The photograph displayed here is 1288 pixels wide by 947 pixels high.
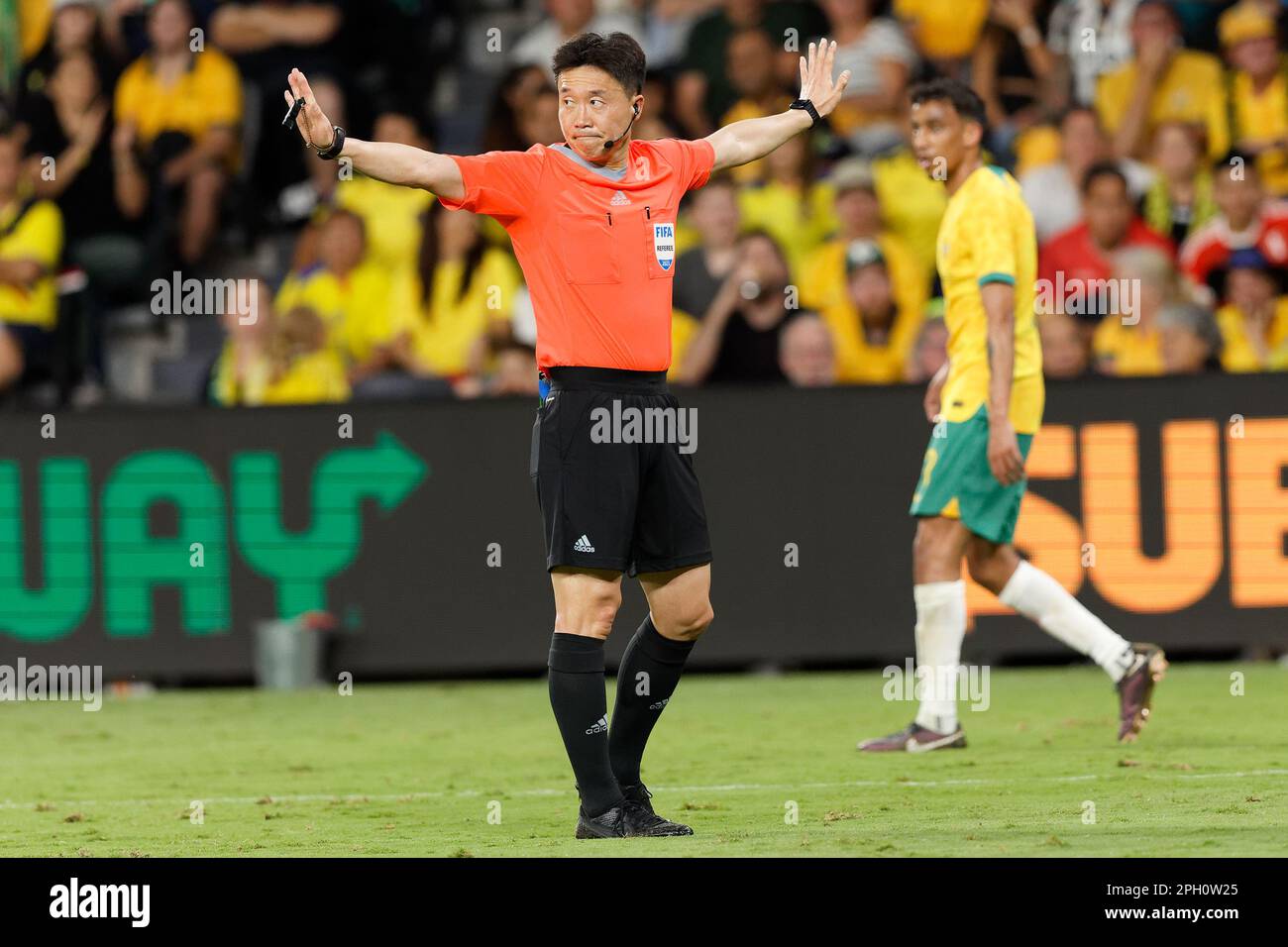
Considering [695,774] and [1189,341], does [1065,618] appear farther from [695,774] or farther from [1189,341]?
[1189,341]

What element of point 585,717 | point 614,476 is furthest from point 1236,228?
point 585,717

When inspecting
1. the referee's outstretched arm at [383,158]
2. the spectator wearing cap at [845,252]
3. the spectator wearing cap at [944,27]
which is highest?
the spectator wearing cap at [944,27]

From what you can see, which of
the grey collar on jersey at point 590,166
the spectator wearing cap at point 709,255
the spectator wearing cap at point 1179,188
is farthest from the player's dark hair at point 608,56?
the spectator wearing cap at point 1179,188

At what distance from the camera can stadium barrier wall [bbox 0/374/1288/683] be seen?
39.8 ft

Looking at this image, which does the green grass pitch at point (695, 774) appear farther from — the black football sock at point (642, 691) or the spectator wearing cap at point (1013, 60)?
the spectator wearing cap at point (1013, 60)

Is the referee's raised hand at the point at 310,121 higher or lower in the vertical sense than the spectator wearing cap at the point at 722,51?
lower

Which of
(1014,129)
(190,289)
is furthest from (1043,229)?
(190,289)

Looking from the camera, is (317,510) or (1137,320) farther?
(1137,320)

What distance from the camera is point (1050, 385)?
11977 mm

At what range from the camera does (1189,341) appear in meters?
12.5

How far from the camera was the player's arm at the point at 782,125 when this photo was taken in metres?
7.09

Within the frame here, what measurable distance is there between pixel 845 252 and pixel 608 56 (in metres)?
7.23

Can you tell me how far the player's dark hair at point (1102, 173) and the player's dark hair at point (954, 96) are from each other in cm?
487

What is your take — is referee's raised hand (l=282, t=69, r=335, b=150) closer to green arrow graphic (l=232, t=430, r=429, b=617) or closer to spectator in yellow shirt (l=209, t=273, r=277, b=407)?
green arrow graphic (l=232, t=430, r=429, b=617)
